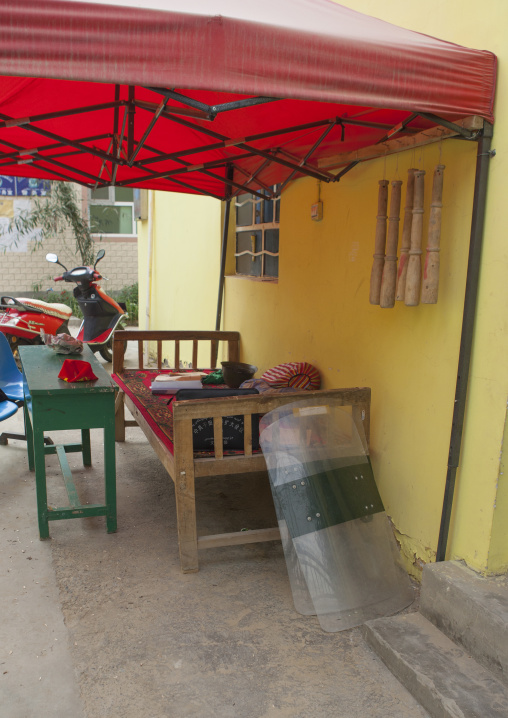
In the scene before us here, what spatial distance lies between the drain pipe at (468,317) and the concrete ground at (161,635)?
83 cm

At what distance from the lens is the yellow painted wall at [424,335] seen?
2.56 meters

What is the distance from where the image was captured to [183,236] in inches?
309

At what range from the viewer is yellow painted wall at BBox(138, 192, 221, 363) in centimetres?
682

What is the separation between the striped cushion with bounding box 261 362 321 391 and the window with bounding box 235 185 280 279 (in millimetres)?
1230

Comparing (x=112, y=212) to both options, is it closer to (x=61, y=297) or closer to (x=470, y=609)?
(x=61, y=297)

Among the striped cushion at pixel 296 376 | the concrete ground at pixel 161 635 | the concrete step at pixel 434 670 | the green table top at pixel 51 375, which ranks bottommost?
the concrete ground at pixel 161 635

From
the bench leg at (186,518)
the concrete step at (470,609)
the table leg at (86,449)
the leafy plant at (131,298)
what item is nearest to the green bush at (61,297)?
the leafy plant at (131,298)

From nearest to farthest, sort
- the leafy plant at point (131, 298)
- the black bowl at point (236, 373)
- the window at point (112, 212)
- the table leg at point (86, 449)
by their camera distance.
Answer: the table leg at point (86, 449) < the black bowl at point (236, 373) < the leafy plant at point (131, 298) < the window at point (112, 212)

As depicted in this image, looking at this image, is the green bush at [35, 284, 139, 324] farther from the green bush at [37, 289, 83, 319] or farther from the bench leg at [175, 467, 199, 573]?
the bench leg at [175, 467, 199, 573]

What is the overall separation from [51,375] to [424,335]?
7.59 feet

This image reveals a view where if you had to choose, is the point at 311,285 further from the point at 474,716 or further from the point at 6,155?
the point at 474,716

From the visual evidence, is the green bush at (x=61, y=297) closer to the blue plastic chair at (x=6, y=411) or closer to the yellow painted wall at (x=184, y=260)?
the yellow painted wall at (x=184, y=260)

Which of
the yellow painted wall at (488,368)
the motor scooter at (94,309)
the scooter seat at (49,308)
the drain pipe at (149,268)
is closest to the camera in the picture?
the yellow painted wall at (488,368)

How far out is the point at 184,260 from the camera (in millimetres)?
7832
